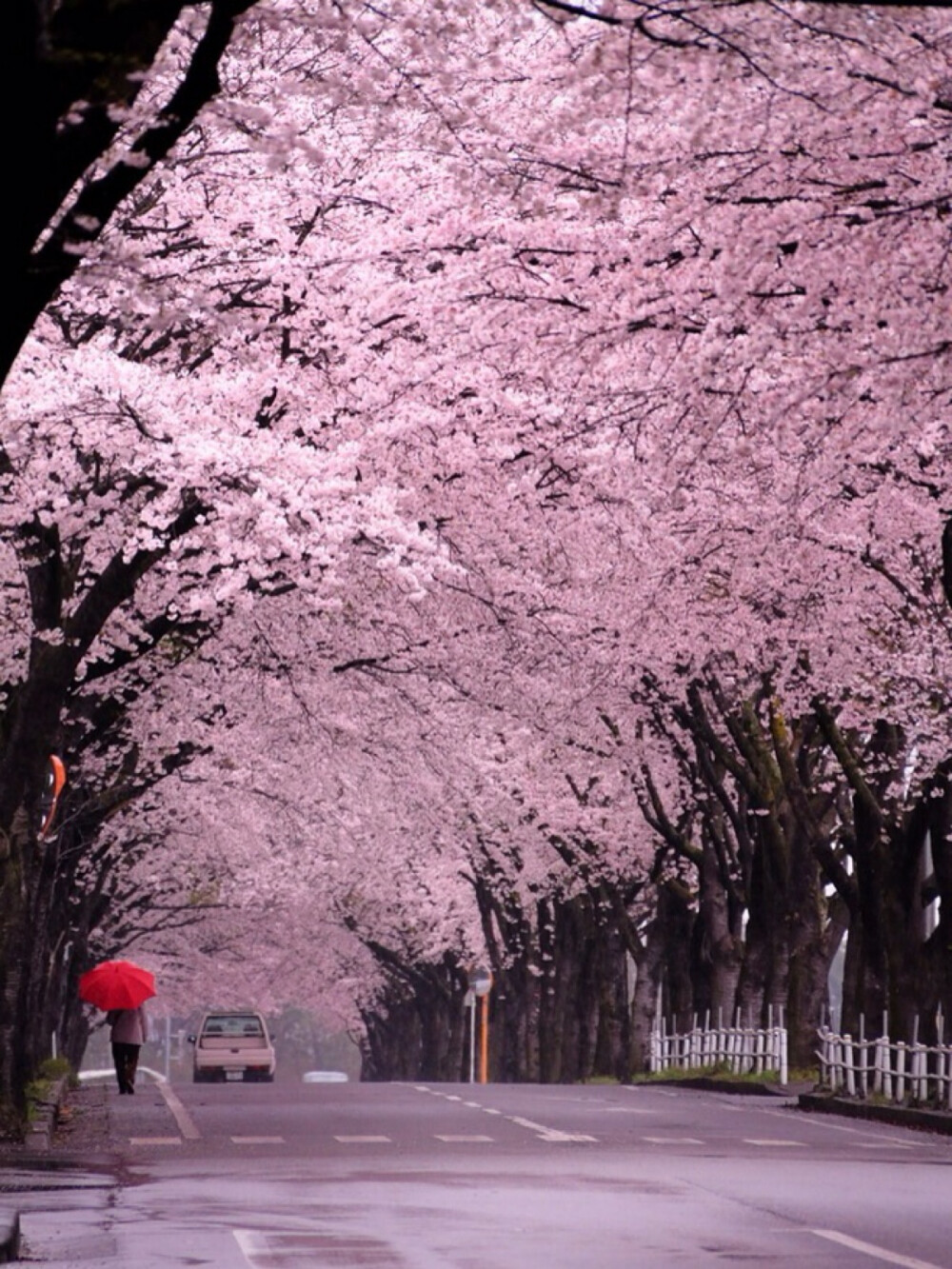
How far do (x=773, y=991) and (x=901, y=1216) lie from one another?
80.0 ft

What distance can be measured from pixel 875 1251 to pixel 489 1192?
415 centimetres

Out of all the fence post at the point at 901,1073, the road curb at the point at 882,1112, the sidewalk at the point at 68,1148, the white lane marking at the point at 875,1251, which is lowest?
the white lane marking at the point at 875,1251

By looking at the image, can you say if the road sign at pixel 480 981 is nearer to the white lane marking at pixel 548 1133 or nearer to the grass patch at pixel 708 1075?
the grass patch at pixel 708 1075

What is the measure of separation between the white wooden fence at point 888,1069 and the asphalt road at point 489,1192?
3.44 feet

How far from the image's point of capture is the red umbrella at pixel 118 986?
35188 millimetres

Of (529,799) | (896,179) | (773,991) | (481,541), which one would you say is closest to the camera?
(896,179)

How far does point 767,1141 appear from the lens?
867 inches

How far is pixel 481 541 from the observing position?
2536cm

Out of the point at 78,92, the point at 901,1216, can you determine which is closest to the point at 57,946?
the point at 901,1216

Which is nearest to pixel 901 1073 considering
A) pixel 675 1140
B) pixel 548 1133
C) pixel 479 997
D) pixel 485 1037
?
pixel 548 1133

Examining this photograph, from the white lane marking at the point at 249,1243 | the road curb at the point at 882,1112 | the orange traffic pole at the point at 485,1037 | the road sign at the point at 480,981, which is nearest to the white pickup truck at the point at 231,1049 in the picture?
the road sign at the point at 480,981

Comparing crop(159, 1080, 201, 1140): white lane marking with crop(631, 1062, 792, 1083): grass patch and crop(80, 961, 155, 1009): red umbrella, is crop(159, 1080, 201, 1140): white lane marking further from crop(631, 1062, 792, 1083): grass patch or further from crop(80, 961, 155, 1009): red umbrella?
crop(631, 1062, 792, 1083): grass patch

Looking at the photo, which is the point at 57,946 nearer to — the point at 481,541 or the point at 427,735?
the point at 427,735

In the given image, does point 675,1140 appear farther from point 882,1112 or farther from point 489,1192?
point 882,1112
